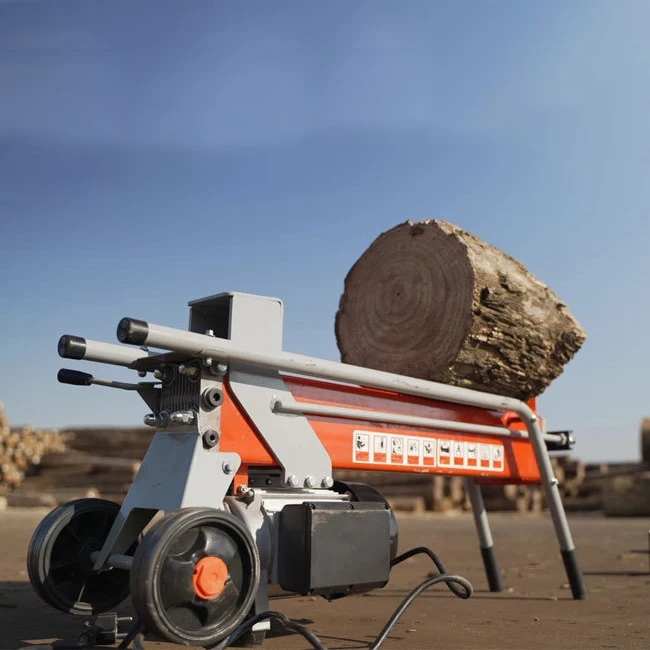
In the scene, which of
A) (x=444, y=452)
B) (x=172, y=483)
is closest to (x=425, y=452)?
(x=444, y=452)

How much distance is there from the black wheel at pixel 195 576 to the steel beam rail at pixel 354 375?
64cm

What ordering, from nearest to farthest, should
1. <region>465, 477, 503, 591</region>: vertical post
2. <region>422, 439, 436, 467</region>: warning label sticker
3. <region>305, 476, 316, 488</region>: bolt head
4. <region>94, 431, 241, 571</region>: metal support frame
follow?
<region>94, 431, 241, 571</region>: metal support frame, <region>305, 476, 316, 488</region>: bolt head, <region>422, 439, 436, 467</region>: warning label sticker, <region>465, 477, 503, 591</region>: vertical post

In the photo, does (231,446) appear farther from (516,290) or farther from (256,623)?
(516,290)

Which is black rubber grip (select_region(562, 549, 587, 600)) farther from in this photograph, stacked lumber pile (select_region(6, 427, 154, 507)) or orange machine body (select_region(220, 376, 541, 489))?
stacked lumber pile (select_region(6, 427, 154, 507))

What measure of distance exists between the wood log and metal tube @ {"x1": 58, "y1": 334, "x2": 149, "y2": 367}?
1746 millimetres

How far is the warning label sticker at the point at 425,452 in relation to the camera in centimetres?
386

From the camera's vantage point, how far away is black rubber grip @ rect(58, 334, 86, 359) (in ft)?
10.2

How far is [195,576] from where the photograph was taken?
2820 millimetres

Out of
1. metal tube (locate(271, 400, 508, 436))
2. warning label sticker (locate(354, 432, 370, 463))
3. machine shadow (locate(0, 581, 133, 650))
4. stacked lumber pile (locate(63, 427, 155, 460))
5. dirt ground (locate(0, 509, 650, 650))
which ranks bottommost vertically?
machine shadow (locate(0, 581, 133, 650))

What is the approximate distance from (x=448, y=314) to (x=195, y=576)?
7.67 feet

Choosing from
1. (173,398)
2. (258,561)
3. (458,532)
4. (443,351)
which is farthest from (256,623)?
(458,532)

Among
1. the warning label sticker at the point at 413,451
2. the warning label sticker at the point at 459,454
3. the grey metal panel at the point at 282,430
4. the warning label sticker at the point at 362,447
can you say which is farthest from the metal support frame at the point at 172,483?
the warning label sticker at the point at 459,454

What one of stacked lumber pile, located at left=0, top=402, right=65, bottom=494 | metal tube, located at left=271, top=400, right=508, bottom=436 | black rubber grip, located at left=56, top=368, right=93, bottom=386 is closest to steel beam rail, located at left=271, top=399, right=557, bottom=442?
metal tube, located at left=271, top=400, right=508, bottom=436

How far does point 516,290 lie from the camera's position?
4.80m
